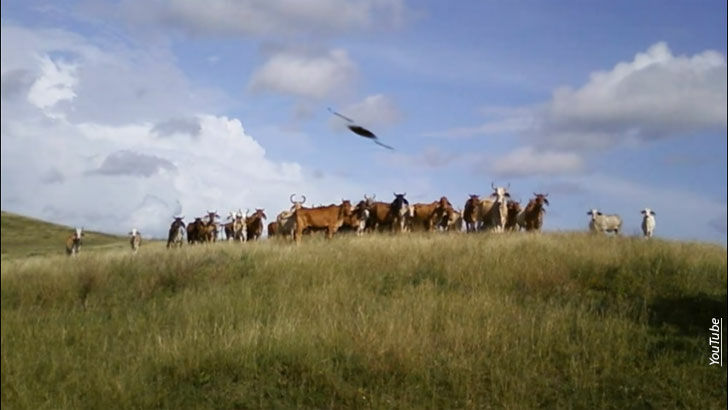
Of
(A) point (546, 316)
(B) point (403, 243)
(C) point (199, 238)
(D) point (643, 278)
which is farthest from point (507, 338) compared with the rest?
(C) point (199, 238)

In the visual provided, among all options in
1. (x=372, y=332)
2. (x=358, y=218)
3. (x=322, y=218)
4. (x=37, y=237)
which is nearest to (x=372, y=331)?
(x=372, y=332)

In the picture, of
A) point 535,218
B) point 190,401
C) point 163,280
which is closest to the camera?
point 190,401

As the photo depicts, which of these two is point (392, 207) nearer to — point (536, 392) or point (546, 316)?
point (546, 316)

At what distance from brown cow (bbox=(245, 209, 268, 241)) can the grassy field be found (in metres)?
14.1

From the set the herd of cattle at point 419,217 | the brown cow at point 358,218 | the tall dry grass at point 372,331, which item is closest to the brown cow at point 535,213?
the herd of cattle at point 419,217

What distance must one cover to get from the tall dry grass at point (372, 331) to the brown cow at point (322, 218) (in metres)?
8.77

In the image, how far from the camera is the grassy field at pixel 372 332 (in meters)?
8.85

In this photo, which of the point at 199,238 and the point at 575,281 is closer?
the point at 575,281

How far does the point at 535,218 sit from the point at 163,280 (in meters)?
15.5

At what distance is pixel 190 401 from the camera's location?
28.7ft

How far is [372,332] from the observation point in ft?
32.5

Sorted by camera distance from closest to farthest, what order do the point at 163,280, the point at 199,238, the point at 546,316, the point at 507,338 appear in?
1. the point at 507,338
2. the point at 546,316
3. the point at 163,280
4. the point at 199,238

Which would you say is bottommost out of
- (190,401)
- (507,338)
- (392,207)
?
(190,401)

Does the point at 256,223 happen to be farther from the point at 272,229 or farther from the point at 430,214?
the point at 430,214
